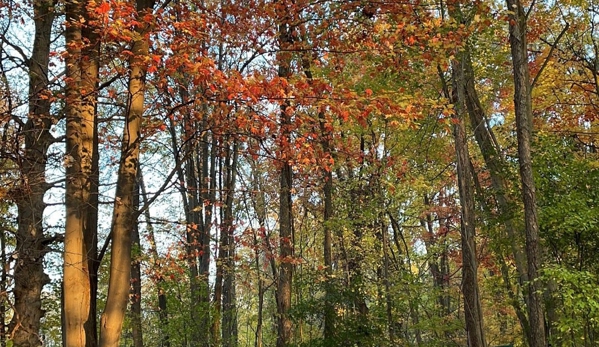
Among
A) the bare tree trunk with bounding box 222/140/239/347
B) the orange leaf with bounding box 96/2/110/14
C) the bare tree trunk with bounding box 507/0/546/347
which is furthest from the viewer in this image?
the bare tree trunk with bounding box 222/140/239/347

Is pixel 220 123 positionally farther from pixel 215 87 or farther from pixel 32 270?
pixel 32 270

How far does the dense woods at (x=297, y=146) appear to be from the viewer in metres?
4.14

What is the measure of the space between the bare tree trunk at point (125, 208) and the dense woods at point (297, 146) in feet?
0.05

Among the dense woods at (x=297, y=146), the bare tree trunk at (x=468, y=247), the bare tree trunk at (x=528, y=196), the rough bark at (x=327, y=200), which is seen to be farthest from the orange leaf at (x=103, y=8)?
the bare tree trunk at (x=528, y=196)

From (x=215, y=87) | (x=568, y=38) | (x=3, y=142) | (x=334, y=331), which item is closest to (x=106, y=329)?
(x=3, y=142)

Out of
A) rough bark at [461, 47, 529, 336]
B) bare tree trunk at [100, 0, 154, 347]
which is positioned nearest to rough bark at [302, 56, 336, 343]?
bare tree trunk at [100, 0, 154, 347]

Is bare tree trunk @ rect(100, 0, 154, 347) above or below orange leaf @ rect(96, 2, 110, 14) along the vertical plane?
below

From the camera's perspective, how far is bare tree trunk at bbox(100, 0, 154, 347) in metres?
3.88

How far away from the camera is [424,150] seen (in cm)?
1110

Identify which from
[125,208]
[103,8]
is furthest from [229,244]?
[103,8]

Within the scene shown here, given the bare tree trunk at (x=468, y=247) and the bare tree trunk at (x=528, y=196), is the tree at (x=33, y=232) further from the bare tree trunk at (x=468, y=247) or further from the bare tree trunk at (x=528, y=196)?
the bare tree trunk at (x=528, y=196)

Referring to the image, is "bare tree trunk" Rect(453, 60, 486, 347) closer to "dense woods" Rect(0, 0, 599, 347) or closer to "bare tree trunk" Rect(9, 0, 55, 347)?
"dense woods" Rect(0, 0, 599, 347)

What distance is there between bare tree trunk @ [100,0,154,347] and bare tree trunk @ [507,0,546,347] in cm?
459

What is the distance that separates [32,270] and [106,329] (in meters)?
2.83
